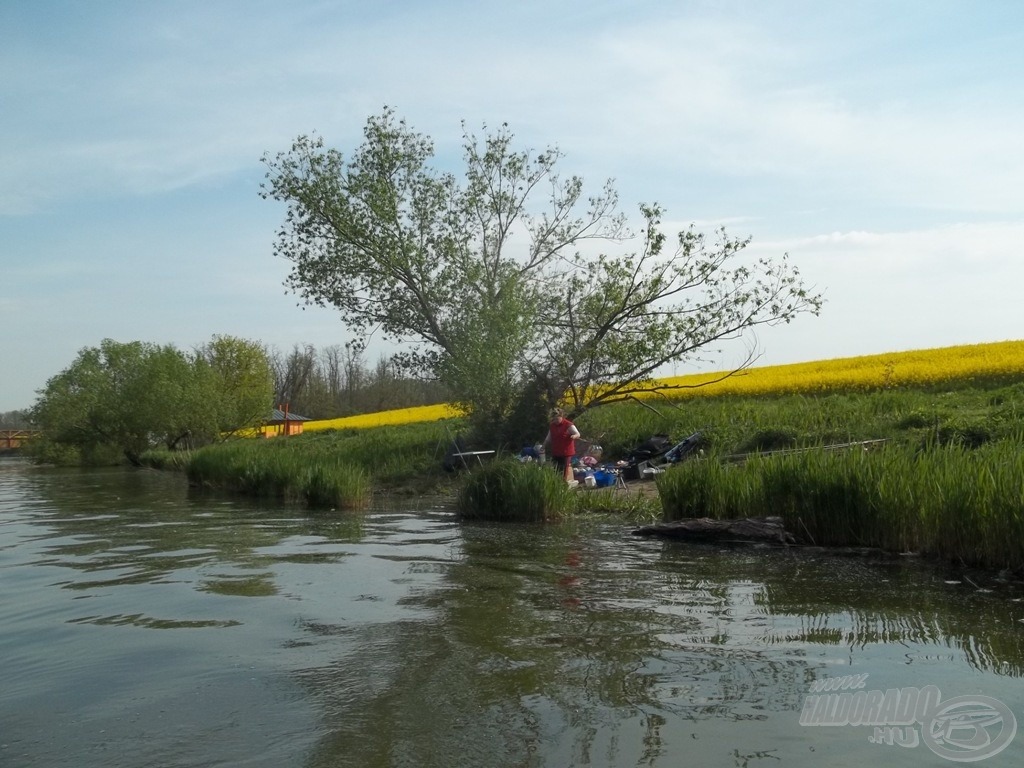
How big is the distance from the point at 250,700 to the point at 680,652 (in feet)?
8.09

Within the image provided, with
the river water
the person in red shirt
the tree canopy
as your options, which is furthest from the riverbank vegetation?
the tree canopy

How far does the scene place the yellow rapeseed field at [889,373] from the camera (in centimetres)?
2314

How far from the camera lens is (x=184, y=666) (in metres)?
5.44

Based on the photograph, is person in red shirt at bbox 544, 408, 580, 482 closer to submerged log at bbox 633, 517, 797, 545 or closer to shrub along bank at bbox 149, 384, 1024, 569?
shrub along bank at bbox 149, 384, 1024, 569

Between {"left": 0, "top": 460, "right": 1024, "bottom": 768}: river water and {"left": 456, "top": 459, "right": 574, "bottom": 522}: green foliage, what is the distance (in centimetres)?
321

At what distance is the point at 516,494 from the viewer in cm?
1334

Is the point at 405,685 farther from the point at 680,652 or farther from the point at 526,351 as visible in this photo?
the point at 526,351

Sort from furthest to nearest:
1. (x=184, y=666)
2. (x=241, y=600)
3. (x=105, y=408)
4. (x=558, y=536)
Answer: (x=105, y=408)
(x=558, y=536)
(x=241, y=600)
(x=184, y=666)

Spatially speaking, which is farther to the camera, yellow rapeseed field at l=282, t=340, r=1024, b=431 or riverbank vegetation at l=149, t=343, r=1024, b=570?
yellow rapeseed field at l=282, t=340, r=1024, b=431

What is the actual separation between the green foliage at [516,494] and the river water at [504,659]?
10.5ft

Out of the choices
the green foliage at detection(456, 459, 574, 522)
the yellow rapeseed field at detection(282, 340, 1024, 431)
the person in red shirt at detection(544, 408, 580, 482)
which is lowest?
the green foliage at detection(456, 459, 574, 522)

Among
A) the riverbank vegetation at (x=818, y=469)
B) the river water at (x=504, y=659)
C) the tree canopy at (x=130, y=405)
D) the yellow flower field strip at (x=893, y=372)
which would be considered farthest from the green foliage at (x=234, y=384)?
the river water at (x=504, y=659)

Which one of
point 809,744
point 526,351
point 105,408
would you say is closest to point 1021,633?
point 809,744

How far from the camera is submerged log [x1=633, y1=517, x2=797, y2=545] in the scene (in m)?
9.90
